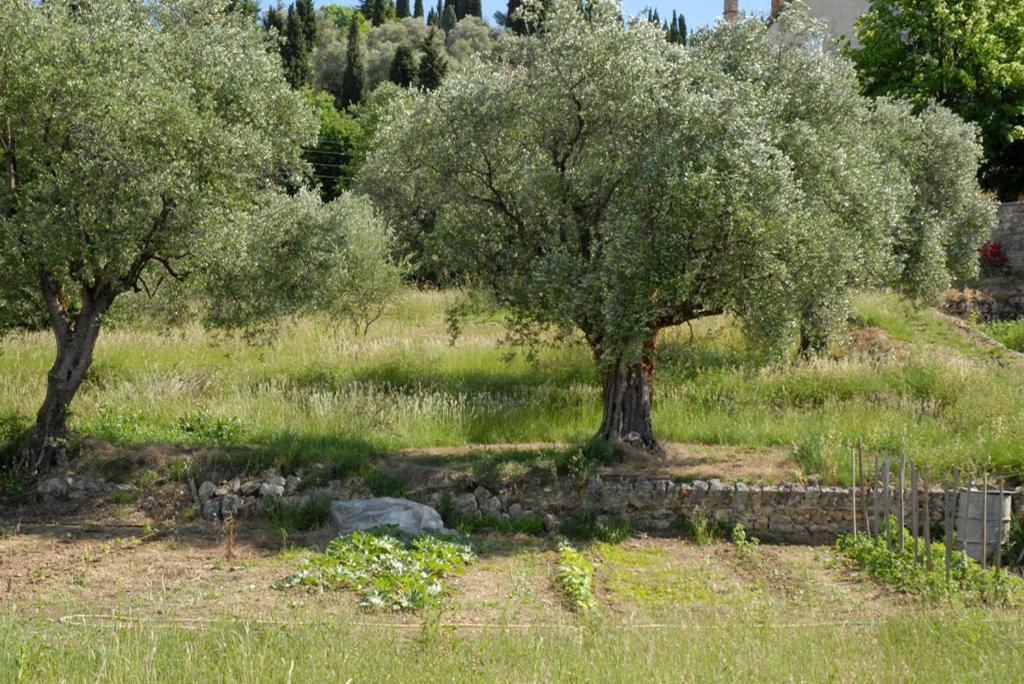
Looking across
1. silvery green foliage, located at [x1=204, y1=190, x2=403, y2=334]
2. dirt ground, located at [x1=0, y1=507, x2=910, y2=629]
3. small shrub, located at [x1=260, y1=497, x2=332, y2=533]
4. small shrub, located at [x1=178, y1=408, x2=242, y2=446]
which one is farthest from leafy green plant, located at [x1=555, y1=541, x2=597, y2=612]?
small shrub, located at [x1=178, y1=408, x2=242, y2=446]

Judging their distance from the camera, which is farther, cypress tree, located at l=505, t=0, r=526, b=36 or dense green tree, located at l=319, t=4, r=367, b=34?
dense green tree, located at l=319, t=4, r=367, b=34

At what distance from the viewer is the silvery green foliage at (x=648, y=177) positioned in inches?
556

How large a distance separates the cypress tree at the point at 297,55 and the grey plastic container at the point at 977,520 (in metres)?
61.7

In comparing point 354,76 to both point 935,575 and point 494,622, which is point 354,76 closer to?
point 935,575

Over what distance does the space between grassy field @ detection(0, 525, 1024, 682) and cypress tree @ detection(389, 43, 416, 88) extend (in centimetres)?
5832

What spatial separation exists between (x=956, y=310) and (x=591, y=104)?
1923 cm

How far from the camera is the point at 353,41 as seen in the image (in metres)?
73.3

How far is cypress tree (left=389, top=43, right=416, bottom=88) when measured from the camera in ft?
226

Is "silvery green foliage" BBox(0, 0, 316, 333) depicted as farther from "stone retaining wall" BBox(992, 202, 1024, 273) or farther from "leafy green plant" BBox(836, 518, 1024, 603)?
"stone retaining wall" BBox(992, 202, 1024, 273)

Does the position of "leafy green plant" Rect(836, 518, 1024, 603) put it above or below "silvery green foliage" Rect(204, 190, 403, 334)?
below

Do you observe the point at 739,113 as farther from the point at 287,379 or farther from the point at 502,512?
the point at 287,379

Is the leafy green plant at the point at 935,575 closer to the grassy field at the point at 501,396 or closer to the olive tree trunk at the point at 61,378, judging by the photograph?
Result: the grassy field at the point at 501,396

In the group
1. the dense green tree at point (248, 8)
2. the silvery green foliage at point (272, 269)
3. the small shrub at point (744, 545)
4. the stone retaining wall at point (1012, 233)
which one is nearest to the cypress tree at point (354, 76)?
the stone retaining wall at point (1012, 233)

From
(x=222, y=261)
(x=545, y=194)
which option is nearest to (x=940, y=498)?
(x=545, y=194)
